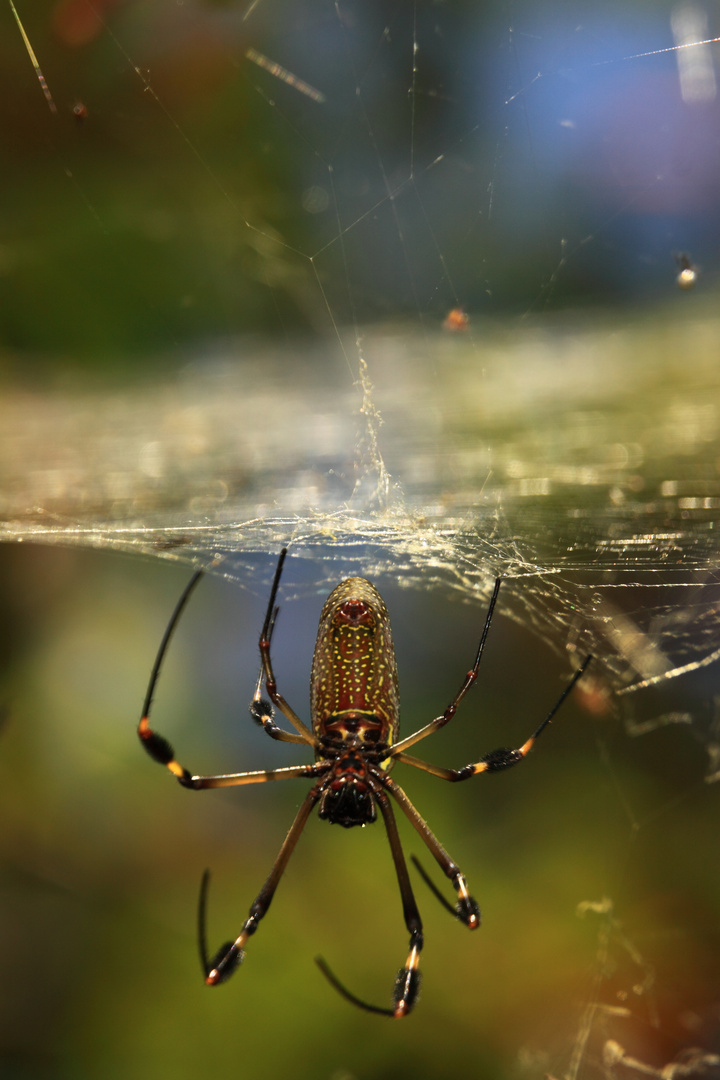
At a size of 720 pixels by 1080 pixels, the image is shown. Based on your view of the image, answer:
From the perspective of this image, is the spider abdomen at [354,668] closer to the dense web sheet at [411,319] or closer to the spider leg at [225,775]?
the spider leg at [225,775]

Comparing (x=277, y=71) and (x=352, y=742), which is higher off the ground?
(x=277, y=71)

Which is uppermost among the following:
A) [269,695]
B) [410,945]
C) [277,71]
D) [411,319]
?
[277,71]

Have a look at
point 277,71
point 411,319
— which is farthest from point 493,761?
point 411,319

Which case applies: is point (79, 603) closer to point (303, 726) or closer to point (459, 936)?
point (303, 726)

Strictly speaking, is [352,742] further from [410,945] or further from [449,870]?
[410,945]

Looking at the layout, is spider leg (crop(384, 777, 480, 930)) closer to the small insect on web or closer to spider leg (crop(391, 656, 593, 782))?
the small insect on web

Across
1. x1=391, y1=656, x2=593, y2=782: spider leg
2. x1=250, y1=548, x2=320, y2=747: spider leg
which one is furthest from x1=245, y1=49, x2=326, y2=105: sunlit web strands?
x1=391, y1=656, x2=593, y2=782: spider leg

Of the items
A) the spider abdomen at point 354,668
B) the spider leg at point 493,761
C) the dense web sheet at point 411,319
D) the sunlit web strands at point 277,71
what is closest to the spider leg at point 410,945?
the spider leg at point 493,761
